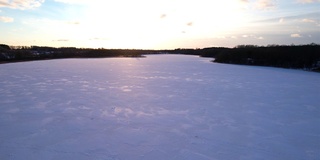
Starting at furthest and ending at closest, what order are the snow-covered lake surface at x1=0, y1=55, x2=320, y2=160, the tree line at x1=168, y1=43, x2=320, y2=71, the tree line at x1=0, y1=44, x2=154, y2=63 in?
the tree line at x1=0, y1=44, x2=154, y2=63 < the tree line at x1=168, y1=43, x2=320, y2=71 < the snow-covered lake surface at x1=0, y1=55, x2=320, y2=160

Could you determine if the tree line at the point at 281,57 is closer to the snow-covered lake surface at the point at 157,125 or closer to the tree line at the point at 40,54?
the snow-covered lake surface at the point at 157,125

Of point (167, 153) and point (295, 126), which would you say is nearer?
point (167, 153)

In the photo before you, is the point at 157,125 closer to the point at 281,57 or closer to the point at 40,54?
the point at 281,57

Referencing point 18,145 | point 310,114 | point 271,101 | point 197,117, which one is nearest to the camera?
point 18,145

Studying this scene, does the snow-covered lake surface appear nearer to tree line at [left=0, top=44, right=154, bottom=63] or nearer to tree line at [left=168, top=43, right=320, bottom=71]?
tree line at [left=168, top=43, right=320, bottom=71]

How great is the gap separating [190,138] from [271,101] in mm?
3373

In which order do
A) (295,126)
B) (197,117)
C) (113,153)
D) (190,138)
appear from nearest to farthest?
(113,153) → (190,138) → (295,126) → (197,117)

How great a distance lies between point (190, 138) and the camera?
142 inches

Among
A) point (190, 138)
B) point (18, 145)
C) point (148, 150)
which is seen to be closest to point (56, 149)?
point (18, 145)

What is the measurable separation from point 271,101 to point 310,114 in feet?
3.89

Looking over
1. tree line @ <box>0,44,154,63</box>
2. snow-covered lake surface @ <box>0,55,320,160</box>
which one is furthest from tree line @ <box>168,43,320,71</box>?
tree line @ <box>0,44,154,63</box>

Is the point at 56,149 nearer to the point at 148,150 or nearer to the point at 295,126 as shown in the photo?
the point at 148,150

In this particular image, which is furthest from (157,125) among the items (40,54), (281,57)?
(40,54)

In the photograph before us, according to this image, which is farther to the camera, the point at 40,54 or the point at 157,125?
the point at 40,54
